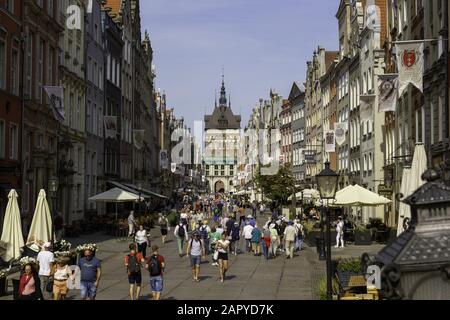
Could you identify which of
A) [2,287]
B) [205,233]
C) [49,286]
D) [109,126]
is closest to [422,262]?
[49,286]

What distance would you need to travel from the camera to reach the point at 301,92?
98.4m

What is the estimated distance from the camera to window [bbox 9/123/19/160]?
31094mm

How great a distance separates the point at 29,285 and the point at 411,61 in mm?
16426

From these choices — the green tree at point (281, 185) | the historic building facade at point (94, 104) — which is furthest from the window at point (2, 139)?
the green tree at point (281, 185)

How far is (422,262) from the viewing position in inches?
176

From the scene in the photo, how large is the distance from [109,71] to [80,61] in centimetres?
1099

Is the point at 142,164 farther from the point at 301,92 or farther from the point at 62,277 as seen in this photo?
the point at 62,277

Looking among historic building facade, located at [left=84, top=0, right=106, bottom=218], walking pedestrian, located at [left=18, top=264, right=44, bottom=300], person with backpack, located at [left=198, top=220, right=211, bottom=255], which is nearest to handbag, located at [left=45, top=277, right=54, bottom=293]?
walking pedestrian, located at [left=18, top=264, right=44, bottom=300]

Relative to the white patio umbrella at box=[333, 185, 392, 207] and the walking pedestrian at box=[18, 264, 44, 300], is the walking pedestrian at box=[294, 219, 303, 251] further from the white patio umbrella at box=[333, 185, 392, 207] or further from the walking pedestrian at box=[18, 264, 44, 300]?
the walking pedestrian at box=[18, 264, 44, 300]

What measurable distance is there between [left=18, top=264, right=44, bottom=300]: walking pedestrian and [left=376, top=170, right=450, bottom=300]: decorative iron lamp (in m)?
11.2

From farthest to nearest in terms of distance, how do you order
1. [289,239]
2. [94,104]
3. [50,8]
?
1. [94,104]
2. [50,8]
3. [289,239]

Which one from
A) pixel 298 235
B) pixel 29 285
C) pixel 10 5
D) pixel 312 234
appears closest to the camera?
pixel 29 285

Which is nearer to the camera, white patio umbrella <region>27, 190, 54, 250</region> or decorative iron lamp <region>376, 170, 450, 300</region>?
decorative iron lamp <region>376, 170, 450, 300</region>

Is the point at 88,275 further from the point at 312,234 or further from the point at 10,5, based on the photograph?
the point at 312,234
